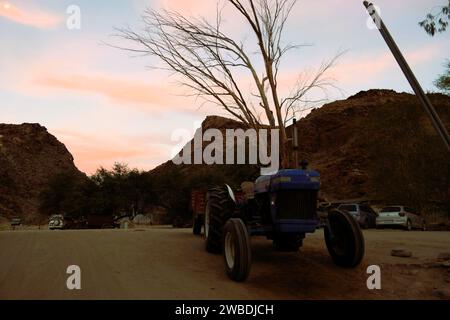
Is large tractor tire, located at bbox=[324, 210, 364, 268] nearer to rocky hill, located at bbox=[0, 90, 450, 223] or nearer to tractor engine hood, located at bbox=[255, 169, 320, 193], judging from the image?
tractor engine hood, located at bbox=[255, 169, 320, 193]

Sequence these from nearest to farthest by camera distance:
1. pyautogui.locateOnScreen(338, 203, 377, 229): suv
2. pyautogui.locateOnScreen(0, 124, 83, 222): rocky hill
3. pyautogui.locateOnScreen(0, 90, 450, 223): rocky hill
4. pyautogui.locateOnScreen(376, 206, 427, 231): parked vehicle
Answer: pyautogui.locateOnScreen(376, 206, 427, 231): parked vehicle < pyautogui.locateOnScreen(338, 203, 377, 229): suv < pyautogui.locateOnScreen(0, 90, 450, 223): rocky hill < pyautogui.locateOnScreen(0, 124, 83, 222): rocky hill

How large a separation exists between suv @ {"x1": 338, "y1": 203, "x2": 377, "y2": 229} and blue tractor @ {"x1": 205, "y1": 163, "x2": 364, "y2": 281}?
18.2 m

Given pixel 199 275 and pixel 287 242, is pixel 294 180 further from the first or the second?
pixel 199 275

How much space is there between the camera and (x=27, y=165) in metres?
78.7

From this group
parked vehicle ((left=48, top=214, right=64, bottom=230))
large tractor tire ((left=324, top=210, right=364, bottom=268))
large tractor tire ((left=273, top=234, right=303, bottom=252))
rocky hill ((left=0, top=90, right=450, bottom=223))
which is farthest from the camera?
parked vehicle ((left=48, top=214, right=64, bottom=230))

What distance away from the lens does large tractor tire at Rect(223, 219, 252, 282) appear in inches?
291

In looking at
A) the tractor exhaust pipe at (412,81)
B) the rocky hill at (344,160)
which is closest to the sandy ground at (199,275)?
the tractor exhaust pipe at (412,81)

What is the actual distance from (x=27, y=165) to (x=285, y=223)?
7865 centimetres

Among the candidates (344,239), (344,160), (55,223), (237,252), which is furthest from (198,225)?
(344,160)

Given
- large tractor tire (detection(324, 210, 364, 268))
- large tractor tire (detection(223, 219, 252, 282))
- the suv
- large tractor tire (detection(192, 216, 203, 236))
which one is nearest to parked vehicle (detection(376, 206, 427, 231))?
the suv

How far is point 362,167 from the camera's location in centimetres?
6019

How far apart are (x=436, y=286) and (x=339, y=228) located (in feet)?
7.04
